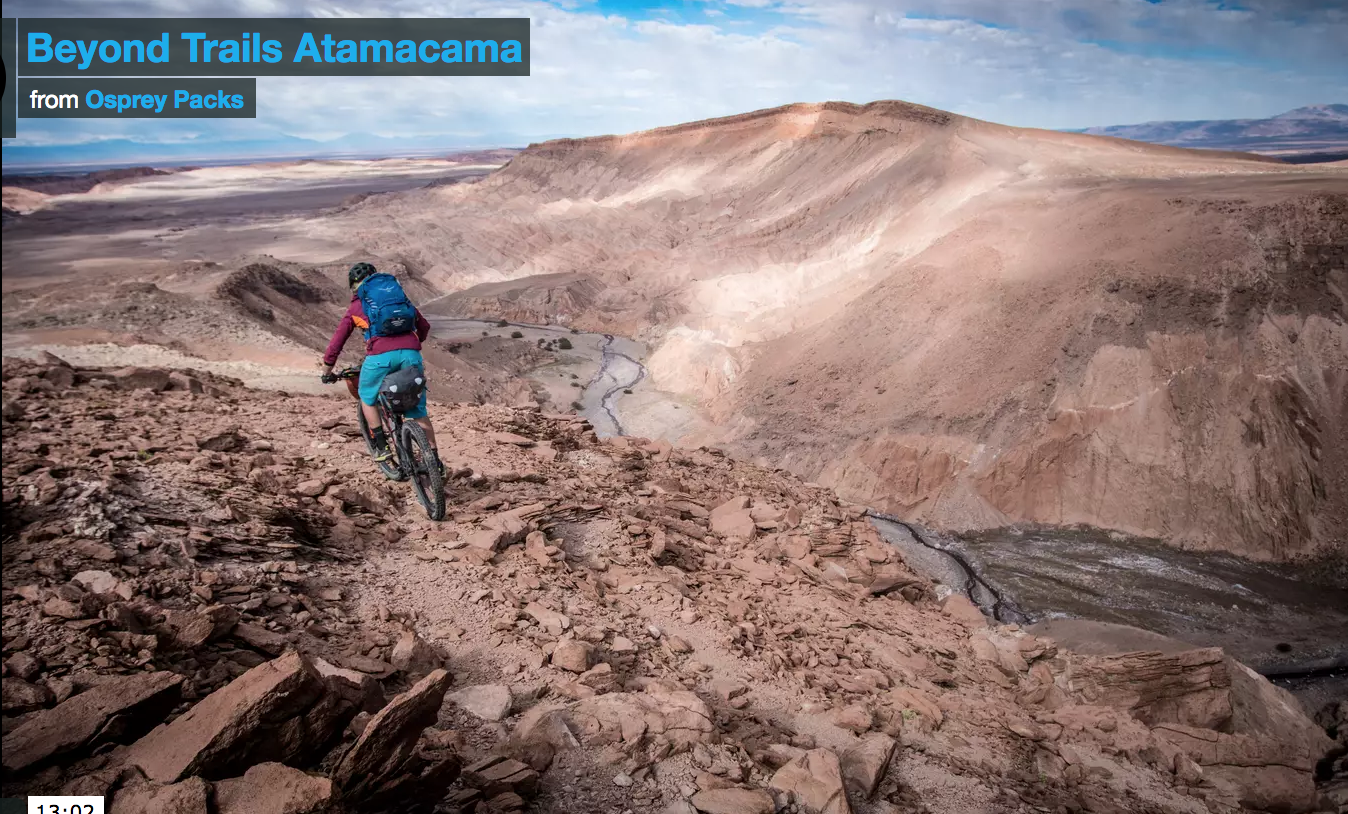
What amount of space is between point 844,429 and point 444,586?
44.1 ft

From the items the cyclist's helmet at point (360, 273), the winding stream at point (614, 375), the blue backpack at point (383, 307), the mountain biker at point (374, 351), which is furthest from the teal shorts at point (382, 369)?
the winding stream at point (614, 375)

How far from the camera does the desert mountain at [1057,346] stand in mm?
13867

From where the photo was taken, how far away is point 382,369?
5363mm

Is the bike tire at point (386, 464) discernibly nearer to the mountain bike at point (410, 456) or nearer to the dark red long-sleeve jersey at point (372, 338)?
the mountain bike at point (410, 456)

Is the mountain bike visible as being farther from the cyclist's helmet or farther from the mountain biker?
the cyclist's helmet

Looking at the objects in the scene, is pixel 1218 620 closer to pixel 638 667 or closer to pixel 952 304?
pixel 952 304

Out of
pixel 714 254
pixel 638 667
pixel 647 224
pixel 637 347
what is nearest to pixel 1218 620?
pixel 638 667
